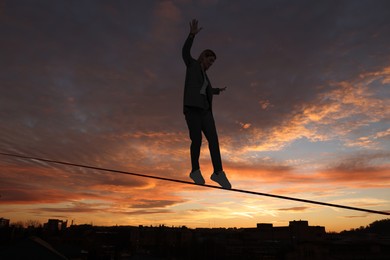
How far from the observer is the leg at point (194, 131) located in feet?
19.0

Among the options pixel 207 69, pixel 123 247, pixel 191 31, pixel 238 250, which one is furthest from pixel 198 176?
pixel 123 247

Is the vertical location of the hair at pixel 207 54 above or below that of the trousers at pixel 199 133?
above

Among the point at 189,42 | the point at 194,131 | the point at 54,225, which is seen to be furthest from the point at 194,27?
the point at 54,225

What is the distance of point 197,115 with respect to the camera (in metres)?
5.86

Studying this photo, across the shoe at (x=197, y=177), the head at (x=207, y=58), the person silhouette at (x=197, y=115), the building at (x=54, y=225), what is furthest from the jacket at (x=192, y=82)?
the building at (x=54, y=225)

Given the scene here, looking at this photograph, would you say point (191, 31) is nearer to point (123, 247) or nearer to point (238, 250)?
point (238, 250)

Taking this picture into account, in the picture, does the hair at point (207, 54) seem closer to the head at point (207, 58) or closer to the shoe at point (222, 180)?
the head at point (207, 58)

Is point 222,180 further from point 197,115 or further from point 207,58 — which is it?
point 207,58

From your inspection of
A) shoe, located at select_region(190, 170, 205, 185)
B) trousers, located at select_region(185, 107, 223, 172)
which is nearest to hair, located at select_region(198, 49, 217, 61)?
trousers, located at select_region(185, 107, 223, 172)

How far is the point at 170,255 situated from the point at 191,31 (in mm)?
142924

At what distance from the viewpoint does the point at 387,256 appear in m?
102

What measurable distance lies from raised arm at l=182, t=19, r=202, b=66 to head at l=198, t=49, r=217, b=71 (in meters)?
0.22

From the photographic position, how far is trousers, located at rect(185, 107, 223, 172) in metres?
5.79

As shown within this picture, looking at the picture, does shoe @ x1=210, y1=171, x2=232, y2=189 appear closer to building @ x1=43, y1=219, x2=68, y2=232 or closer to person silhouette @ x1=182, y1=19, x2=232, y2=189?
person silhouette @ x1=182, y1=19, x2=232, y2=189
